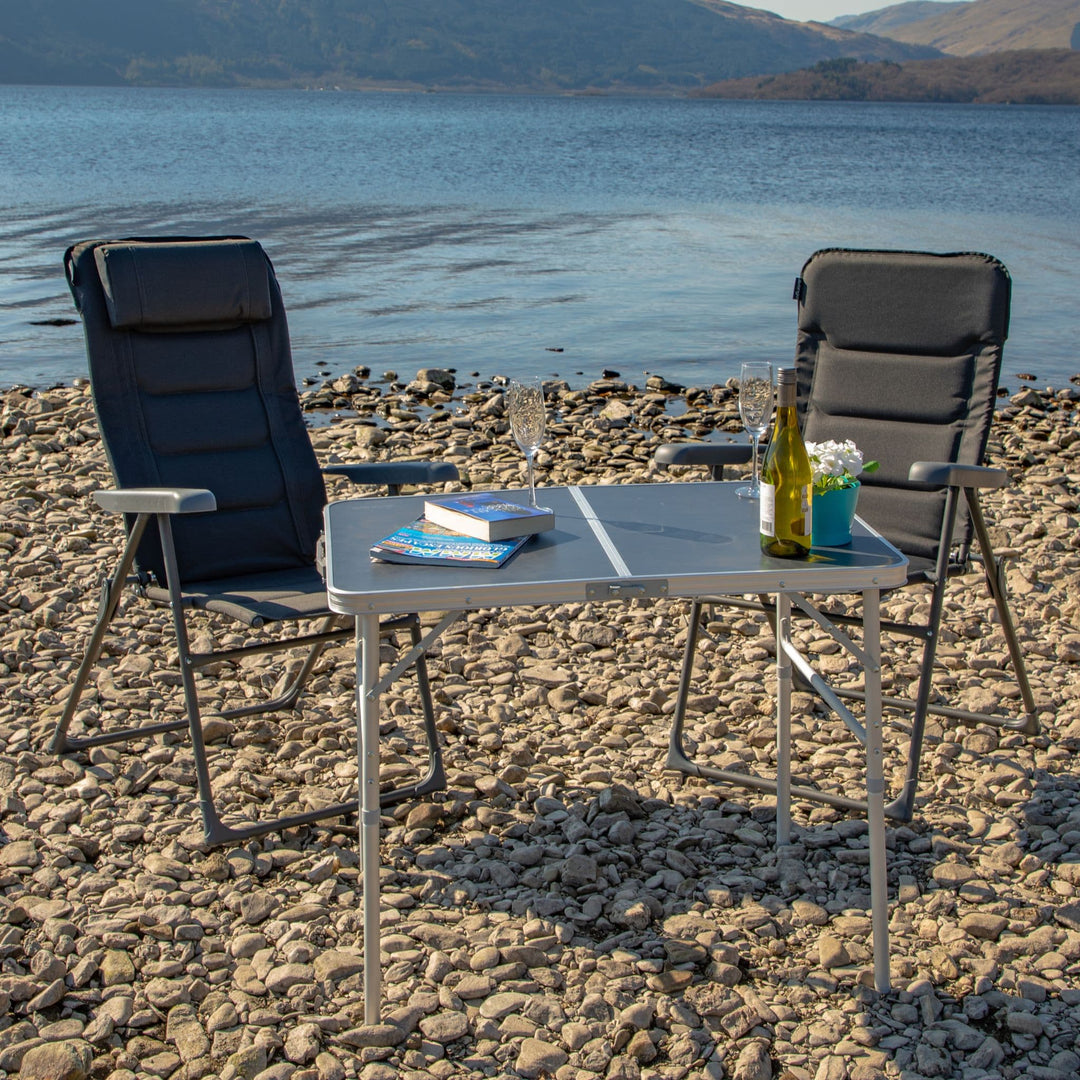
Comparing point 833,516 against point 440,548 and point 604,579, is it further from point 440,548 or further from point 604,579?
point 440,548

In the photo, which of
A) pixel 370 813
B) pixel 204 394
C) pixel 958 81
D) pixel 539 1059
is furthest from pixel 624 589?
pixel 958 81

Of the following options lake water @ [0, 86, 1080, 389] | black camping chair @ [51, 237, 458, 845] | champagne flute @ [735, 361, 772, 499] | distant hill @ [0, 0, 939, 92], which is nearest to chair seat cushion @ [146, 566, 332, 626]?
black camping chair @ [51, 237, 458, 845]

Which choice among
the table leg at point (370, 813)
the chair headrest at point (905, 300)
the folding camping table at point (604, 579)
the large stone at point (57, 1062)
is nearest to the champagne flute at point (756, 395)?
the folding camping table at point (604, 579)

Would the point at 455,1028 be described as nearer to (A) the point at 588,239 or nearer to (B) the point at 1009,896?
(B) the point at 1009,896

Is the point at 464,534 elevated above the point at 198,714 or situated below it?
above

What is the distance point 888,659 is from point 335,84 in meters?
122

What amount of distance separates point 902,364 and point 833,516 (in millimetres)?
1458

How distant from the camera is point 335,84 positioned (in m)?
116

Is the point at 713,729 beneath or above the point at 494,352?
above

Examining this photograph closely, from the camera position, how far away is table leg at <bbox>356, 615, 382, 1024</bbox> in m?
2.13

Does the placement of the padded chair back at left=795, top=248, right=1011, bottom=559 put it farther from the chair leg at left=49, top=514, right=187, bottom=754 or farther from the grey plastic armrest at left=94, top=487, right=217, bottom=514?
the chair leg at left=49, top=514, right=187, bottom=754

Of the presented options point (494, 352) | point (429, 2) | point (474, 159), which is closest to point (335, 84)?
point (429, 2)

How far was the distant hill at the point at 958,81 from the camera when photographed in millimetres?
84250

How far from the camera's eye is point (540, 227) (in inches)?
752
